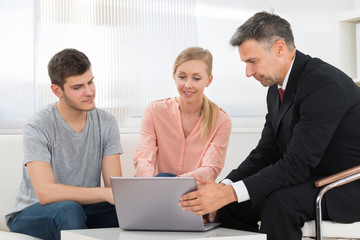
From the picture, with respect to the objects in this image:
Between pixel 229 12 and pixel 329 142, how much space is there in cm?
198

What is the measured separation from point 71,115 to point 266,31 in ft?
3.33

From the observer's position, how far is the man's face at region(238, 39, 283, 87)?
2.03 metres

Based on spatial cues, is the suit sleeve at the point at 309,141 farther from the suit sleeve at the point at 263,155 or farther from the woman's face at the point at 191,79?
the woman's face at the point at 191,79

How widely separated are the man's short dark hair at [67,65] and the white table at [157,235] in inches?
33.5

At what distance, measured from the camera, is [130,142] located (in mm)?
2809

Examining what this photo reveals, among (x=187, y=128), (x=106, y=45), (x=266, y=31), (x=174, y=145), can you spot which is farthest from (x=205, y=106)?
(x=106, y=45)

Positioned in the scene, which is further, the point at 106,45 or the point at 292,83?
the point at 106,45

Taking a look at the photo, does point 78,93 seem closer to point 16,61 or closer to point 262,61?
point 262,61

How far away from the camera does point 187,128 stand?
8.87 feet

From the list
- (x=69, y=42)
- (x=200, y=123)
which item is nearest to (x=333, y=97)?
(x=200, y=123)

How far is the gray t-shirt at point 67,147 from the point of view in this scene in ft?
7.43

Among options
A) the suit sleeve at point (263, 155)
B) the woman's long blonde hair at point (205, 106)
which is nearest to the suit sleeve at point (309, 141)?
the suit sleeve at point (263, 155)

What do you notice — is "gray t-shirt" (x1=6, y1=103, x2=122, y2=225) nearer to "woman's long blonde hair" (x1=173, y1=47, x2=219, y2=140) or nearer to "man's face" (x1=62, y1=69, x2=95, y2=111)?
"man's face" (x1=62, y1=69, x2=95, y2=111)

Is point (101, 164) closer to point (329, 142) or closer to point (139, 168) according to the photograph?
point (139, 168)
